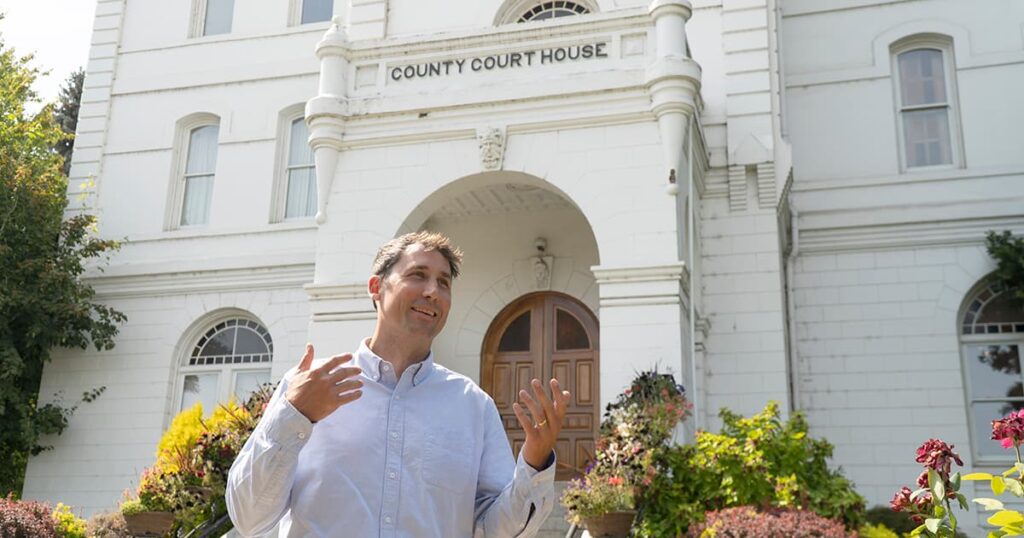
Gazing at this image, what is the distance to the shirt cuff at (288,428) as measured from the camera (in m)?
2.26

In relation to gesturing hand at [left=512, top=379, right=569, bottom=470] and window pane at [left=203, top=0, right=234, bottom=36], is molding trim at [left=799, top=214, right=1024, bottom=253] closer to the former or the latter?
window pane at [left=203, top=0, right=234, bottom=36]

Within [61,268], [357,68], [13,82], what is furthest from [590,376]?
[13,82]

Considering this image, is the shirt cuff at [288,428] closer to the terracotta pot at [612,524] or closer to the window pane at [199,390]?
the terracotta pot at [612,524]

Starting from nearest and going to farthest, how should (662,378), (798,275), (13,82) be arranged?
(662,378)
(798,275)
(13,82)

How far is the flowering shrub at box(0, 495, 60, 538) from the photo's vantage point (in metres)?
8.15

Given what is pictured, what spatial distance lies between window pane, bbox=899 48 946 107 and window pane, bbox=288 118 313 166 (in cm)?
913

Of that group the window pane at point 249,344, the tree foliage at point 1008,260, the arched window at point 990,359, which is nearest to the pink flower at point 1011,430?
the tree foliage at point 1008,260

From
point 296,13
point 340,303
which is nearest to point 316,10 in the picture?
point 296,13

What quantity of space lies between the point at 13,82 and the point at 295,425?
15.8 m

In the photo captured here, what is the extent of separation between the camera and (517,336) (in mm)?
12602

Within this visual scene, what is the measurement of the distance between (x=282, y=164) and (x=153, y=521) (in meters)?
7.84

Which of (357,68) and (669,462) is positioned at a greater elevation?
(357,68)

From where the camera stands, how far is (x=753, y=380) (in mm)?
11008

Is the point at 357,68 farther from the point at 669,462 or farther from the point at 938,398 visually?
the point at 938,398
